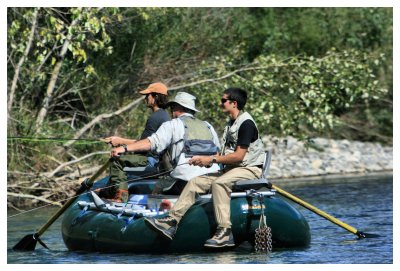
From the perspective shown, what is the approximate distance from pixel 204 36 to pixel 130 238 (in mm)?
10209

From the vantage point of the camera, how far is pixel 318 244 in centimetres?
1067

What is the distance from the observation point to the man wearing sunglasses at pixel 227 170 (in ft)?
31.3

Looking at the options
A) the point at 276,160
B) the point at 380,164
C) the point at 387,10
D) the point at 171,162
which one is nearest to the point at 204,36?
the point at 276,160

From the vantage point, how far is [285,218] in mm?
9859

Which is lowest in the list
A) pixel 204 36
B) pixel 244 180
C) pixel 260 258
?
pixel 260 258

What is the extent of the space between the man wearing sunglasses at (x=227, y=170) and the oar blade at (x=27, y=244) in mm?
2476

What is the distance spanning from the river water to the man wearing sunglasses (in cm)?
28

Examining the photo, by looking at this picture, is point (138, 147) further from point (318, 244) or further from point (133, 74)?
point (133, 74)

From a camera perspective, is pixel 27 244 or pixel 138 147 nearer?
pixel 138 147

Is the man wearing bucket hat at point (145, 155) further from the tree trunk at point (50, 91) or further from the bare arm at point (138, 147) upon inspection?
the tree trunk at point (50, 91)

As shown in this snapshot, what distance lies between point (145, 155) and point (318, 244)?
2.04 meters

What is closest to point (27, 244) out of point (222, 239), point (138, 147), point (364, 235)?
point (138, 147)

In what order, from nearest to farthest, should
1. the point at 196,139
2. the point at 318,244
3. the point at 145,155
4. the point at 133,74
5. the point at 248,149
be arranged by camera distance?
1. the point at 248,149
2. the point at 196,139
3. the point at 318,244
4. the point at 145,155
5. the point at 133,74

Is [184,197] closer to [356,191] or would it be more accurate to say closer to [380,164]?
[356,191]
